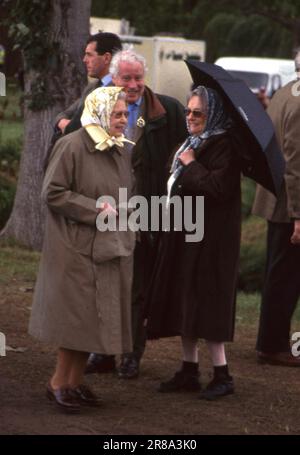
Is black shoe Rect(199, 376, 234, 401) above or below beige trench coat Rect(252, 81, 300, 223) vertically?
below

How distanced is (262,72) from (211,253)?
3135cm

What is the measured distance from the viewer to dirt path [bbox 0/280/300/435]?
275 inches

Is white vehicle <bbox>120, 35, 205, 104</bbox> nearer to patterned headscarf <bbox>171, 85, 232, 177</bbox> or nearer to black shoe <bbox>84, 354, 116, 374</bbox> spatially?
black shoe <bbox>84, 354, 116, 374</bbox>

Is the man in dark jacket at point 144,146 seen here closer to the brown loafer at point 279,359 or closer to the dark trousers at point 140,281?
the dark trousers at point 140,281

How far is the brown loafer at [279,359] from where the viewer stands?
9.13 meters

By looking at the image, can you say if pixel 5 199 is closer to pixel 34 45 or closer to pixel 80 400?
pixel 34 45

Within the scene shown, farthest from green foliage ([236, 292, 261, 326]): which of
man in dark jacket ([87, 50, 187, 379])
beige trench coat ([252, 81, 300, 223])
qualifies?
man in dark jacket ([87, 50, 187, 379])

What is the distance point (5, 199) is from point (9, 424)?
9.59 m

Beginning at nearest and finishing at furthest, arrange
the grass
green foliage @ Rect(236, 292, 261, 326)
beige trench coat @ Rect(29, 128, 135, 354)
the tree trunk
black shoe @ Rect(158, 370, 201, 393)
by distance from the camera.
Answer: beige trench coat @ Rect(29, 128, 135, 354) → black shoe @ Rect(158, 370, 201, 393) → green foliage @ Rect(236, 292, 261, 326) → the grass → the tree trunk

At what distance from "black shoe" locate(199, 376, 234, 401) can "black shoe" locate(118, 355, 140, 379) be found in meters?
0.65

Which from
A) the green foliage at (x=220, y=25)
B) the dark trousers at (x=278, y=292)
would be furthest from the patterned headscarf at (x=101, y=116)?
the green foliage at (x=220, y=25)

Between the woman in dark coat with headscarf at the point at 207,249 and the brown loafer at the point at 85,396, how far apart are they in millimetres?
577

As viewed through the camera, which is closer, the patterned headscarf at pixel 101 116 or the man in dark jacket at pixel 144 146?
the patterned headscarf at pixel 101 116

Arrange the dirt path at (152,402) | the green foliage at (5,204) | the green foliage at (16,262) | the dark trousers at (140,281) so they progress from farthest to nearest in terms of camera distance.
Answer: the green foliage at (5,204)
the green foliage at (16,262)
the dark trousers at (140,281)
the dirt path at (152,402)
